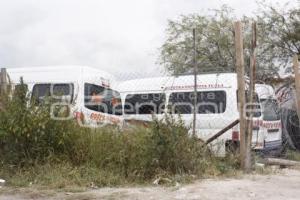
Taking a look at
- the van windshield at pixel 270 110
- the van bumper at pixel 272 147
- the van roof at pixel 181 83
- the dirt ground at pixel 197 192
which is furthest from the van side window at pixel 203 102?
the dirt ground at pixel 197 192

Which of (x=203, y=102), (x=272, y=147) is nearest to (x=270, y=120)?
(x=272, y=147)

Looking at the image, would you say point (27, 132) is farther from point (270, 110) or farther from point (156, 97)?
point (270, 110)

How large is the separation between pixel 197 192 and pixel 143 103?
6492 millimetres

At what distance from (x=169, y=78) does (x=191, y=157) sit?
5.54 meters

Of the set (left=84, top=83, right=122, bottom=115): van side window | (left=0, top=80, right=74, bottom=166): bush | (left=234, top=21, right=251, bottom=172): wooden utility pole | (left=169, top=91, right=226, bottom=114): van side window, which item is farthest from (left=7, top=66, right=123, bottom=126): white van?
(left=234, top=21, right=251, bottom=172): wooden utility pole

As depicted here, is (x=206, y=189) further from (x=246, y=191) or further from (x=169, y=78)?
(x=169, y=78)

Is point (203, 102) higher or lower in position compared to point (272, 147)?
higher

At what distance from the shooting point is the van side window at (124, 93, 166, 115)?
13452 mm

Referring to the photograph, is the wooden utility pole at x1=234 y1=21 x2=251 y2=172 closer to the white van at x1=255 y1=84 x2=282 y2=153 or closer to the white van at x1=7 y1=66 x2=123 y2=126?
the white van at x1=255 y1=84 x2=282 y2=153

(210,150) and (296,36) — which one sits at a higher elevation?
→ (296,36)

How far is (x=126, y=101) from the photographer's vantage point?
1434 centimetres

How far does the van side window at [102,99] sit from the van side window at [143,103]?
10.8 inches

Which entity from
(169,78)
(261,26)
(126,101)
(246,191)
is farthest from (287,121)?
(246,191)

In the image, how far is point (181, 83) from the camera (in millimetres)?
13266
